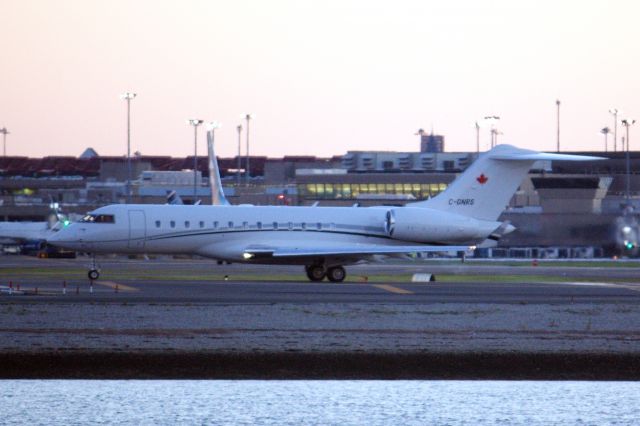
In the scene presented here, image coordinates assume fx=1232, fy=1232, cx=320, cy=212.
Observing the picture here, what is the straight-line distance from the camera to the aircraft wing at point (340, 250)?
49938 millimetres

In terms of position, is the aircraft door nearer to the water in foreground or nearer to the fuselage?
the fuselage

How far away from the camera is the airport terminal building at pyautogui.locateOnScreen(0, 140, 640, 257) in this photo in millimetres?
73000

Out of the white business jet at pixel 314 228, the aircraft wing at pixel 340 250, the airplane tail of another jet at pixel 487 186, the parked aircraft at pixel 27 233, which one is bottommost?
the parked aircraft at pixel 27 233

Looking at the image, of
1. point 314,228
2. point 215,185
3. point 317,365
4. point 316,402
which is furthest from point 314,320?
point 215,185

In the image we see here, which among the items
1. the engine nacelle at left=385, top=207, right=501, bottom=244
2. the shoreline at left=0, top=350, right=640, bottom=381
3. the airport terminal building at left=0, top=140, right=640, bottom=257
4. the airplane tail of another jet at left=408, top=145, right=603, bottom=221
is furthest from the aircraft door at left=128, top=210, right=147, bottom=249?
the airport terminal building at left=0, top=140, right=640, bottom=257

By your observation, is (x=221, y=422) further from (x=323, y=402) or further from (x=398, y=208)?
(x=398, y=208)

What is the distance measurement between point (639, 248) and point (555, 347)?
48829mm

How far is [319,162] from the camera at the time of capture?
180875mm

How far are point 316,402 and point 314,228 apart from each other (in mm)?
28393

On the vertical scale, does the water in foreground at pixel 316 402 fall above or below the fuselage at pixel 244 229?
below

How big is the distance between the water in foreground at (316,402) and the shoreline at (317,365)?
2.17ft

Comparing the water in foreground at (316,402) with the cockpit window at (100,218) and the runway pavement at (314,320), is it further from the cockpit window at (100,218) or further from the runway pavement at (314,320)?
the cockpit window at (100,218)

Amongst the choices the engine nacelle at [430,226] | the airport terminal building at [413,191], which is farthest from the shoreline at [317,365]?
the airport terminal building at [413,191]

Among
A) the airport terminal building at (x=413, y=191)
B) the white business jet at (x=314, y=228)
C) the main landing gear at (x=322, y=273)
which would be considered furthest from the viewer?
the airport terminal building at (x=413, y=191)
